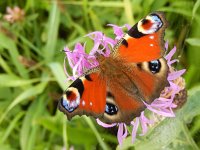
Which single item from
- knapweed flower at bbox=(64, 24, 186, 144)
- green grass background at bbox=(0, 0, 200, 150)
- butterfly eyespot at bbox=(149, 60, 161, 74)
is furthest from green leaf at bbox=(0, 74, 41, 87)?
butterfly eyespot at bbox=(149, 60, 161, 74)

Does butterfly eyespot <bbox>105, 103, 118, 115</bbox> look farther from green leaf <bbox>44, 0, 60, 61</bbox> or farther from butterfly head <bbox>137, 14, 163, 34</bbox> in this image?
green leaf <bbox>44, 0, 60, 61</bbox>

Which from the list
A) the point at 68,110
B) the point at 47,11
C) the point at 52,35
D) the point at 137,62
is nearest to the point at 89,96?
the point at 68,110

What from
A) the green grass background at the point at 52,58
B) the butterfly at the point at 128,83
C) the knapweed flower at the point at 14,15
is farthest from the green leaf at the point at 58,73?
the butterfly at the point at 128,83

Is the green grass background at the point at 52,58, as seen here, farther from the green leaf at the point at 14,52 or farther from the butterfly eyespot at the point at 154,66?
the butterfly eyespot at the point at 154,66

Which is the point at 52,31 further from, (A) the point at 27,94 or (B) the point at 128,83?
(B) the point at 128,83

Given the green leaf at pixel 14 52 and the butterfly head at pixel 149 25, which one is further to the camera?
the green leaf at pixel 14 52
